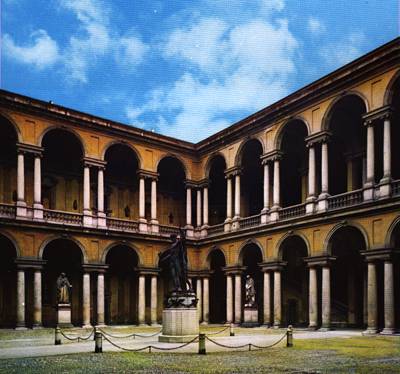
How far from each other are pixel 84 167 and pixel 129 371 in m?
22.3

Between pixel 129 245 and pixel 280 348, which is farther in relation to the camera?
pixel 129 245

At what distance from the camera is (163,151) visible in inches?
1463

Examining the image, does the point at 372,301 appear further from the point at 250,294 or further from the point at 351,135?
the point at 351,135

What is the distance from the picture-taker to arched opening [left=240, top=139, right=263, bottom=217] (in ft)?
116

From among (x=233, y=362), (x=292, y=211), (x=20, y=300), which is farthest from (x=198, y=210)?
(x=233, y=362)

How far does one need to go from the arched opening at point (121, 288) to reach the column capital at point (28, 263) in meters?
6.73

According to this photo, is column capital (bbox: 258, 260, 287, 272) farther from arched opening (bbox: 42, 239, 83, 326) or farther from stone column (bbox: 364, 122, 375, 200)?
arched opening (bbox: 42, 239, 83, 326)

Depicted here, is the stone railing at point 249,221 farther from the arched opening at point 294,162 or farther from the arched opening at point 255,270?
the arched opening at point 294,162

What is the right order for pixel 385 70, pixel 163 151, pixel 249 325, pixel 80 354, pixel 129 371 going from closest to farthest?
1. pixel 129 371
2. pixel 80 354
3. pixel 385 70
4. pixel 249 325
5. pixel 163 151

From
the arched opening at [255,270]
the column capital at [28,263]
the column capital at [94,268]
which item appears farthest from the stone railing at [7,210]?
the arched opening at [255,270]

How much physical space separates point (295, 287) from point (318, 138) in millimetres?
9900

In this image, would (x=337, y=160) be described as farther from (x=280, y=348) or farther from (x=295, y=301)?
(x=280, y=348)

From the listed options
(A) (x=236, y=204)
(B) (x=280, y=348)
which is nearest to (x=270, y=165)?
(A) (x=236, y=204)

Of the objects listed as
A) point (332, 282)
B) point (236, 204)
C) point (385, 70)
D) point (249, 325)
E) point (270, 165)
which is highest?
point (385, 70)
